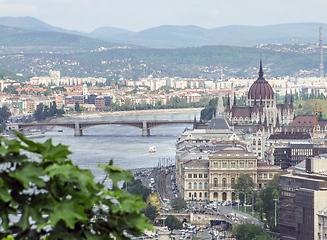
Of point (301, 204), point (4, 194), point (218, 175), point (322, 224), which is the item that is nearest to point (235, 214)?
point (218, 175)

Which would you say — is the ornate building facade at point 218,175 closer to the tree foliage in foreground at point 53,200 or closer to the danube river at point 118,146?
the danube river at point 118,146

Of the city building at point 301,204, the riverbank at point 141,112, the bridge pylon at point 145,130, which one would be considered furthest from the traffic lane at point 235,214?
the riverbank at point 141,112

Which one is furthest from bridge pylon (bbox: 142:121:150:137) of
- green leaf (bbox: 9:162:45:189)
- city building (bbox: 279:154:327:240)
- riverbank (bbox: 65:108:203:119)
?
green leaf (bbox: 9:162:45:189)

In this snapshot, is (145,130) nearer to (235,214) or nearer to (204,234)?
(235,214)

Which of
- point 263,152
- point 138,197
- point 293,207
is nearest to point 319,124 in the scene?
point 263,152

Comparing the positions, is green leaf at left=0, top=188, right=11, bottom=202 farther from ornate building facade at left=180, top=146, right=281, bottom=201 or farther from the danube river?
the danube river

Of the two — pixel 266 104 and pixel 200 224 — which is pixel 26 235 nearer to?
pixel 200 224
